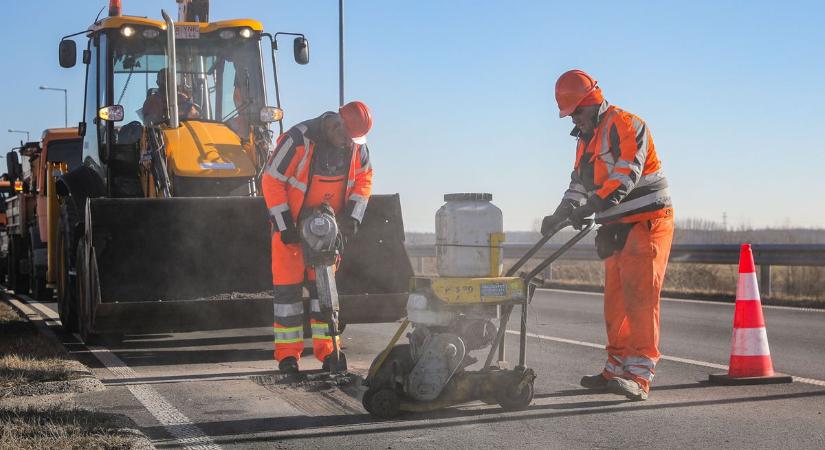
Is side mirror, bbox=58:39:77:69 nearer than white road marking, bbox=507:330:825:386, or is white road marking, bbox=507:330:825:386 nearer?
white road marking, bbox=507:330:825:386

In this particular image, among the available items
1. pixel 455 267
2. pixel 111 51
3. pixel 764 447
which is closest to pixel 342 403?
pixel 455 267

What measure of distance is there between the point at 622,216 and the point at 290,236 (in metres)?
2.28

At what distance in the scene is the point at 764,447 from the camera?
16.4 feet

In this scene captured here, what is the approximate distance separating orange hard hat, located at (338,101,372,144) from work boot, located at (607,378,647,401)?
2344mm

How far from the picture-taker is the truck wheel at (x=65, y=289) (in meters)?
10.1

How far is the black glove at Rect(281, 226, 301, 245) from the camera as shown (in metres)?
7.27

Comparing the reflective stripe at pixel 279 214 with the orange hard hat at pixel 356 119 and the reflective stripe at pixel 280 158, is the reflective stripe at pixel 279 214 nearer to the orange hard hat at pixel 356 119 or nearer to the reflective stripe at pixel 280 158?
the reflective stripe at pixel 280 158

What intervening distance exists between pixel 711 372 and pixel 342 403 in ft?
9.40

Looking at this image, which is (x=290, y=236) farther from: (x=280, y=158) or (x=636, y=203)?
(x=636, y=203)

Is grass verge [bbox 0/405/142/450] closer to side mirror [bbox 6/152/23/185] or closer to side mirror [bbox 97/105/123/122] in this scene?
side mirror [bbox 97/105/123/122]

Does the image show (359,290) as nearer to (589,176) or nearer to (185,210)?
(185,210)

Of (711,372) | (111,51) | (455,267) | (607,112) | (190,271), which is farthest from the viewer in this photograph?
(111,51)

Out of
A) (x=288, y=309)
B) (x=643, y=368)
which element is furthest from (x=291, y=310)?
(x=643, y=368)

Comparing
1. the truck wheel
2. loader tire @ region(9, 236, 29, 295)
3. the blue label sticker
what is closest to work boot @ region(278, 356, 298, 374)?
the blue label sticker
